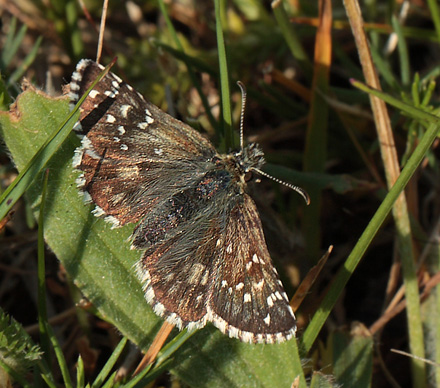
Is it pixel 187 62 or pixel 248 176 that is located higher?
pixel 187 62

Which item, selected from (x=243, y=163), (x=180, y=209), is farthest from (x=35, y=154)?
(x=243, y=163)

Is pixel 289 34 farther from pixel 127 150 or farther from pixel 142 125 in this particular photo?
pixel 127 150

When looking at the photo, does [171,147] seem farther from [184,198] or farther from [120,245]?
[120,245]

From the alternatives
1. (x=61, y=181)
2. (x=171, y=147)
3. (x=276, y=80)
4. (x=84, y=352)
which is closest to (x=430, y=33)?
(x=276, y=80)

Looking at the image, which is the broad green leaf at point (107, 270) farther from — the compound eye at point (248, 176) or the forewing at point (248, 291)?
the compound eye at point (248, 176)

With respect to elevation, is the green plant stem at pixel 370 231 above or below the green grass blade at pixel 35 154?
below

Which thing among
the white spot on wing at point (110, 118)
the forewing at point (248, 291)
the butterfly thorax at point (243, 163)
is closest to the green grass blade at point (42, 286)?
the white spot on wing at point (110, 118)

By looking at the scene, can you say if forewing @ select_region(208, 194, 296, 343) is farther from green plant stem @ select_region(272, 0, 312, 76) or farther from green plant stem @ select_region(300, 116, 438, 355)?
green plant stem @ select_region(272, 0, 312, 76)
